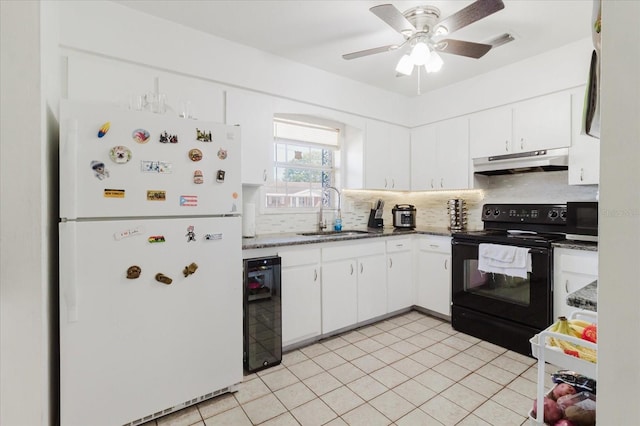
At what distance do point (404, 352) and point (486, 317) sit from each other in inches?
33.8

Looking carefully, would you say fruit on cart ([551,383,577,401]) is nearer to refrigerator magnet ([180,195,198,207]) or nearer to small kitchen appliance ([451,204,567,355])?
small kitchen appliance ([451,204,567,355])

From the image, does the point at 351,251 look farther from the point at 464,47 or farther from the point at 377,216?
the point at 464,47

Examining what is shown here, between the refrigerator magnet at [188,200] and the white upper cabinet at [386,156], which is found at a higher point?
the white upper cabinet at [386,156]

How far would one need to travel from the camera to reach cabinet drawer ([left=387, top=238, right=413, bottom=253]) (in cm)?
328

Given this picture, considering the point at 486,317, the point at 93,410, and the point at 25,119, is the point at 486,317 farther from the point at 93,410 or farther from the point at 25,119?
the point at 25,119

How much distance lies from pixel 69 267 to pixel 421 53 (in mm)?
2300

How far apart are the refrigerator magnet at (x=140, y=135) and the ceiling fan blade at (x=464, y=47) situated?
194cm

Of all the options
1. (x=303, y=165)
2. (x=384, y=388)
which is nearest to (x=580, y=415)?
(x=384, y=388)

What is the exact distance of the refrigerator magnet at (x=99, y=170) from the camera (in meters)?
1.59

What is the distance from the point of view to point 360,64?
3.01 meters

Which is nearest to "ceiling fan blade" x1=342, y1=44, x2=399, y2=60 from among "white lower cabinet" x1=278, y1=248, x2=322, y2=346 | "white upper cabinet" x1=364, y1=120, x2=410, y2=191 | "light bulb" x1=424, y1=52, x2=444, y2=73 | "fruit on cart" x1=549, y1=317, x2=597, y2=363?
"light bulb" x1=424, y1=52, x2=444, y2=73

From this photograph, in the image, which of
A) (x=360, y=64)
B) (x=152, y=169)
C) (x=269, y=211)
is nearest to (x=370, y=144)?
(x=360, y=64)

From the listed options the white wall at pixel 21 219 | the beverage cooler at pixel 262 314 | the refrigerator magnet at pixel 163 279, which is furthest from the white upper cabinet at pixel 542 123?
the white wall at pixel 21 219

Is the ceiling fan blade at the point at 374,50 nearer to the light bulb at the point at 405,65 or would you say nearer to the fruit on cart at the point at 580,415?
the light bulb at the point at 405,65
